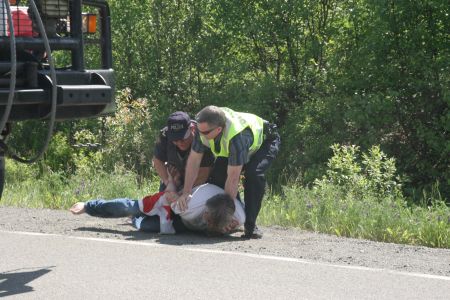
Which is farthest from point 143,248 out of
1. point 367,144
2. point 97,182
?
point 367,144

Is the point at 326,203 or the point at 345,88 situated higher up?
the point at 345,88

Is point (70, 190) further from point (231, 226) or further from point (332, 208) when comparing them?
point (231, 226)

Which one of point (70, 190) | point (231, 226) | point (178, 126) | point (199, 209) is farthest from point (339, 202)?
point (70, 190)

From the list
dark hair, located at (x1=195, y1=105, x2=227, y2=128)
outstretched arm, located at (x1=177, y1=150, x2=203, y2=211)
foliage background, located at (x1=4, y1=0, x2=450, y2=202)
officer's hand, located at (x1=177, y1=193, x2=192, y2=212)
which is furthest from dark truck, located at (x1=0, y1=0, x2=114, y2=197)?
foliage background, located at (x1=4, y1=0, x2=450, y2=202)

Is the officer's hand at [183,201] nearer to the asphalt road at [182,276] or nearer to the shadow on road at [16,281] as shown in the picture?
the asphalt road at [182,276]

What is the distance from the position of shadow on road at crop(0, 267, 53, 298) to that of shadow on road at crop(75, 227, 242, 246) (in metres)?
1.49

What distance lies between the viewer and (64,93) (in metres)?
6.60

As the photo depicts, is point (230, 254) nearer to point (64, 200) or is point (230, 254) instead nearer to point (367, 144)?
point (64, 200)

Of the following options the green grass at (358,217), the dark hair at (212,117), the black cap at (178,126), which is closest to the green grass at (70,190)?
the green grass at (358,217)

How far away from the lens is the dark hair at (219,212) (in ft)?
28.0

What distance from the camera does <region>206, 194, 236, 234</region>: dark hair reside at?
336 inches

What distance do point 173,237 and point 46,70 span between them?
2523 millimetres

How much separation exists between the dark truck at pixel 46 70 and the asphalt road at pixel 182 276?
0.88 m

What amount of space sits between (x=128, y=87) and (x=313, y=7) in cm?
404
